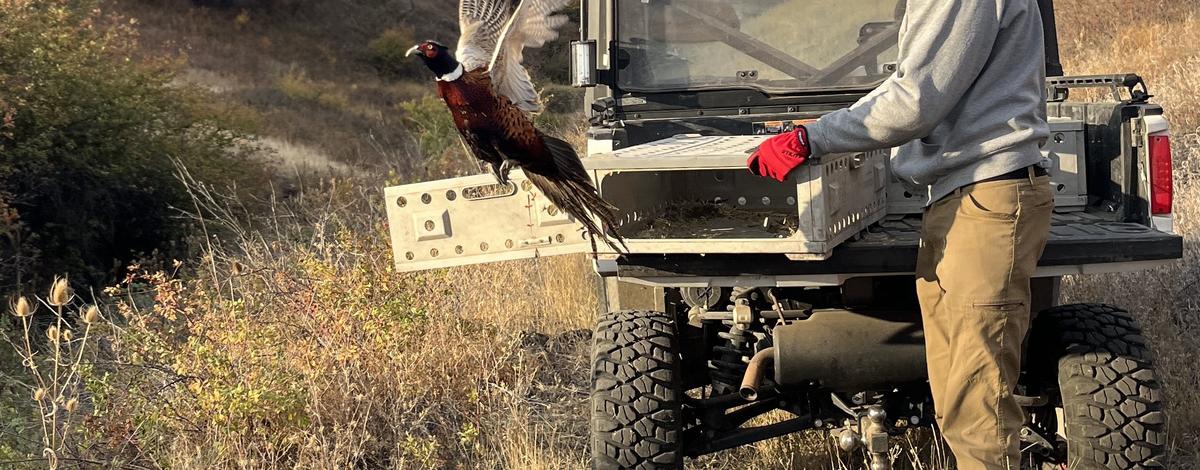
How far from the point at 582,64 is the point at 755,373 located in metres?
1.72

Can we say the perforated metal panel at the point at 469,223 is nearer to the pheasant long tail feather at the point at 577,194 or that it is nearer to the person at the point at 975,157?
the pheasant long tail feather at the point at 577,194

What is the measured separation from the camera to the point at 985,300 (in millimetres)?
3186

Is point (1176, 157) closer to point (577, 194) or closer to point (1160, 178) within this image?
point (1160, 178)

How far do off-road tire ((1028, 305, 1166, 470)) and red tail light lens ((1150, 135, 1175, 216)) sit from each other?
1.40 ft

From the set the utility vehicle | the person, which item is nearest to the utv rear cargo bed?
the utility vehicle

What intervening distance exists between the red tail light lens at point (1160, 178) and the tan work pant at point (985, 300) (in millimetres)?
732

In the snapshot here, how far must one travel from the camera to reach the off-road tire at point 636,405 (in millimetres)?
3707

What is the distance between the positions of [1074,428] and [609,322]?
5.03 feet

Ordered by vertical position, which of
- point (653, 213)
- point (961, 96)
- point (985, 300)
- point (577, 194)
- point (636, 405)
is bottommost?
point (636, 405)

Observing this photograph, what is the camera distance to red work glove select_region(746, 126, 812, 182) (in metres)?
3.16

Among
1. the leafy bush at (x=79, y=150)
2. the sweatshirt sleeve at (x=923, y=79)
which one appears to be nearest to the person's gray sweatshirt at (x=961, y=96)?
the sweatshirt sleeve at (x=923, y=79)

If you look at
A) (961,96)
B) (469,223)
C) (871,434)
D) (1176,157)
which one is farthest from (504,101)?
(1176,157)

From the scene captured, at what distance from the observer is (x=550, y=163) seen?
371 centimetres

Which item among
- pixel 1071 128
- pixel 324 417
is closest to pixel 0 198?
pixel 324 417
